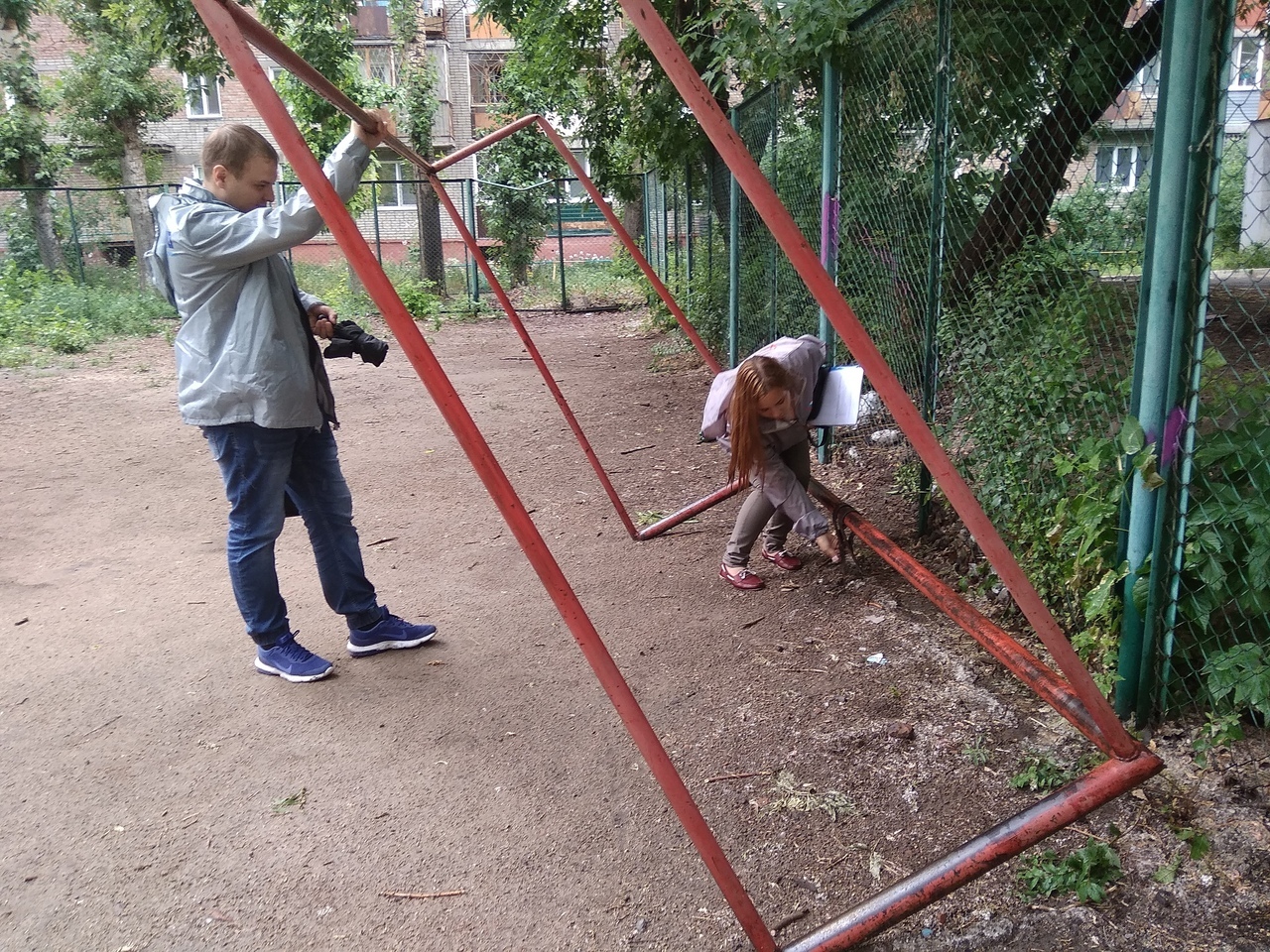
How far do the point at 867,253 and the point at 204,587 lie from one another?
352 cm

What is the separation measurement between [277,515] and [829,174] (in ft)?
11.1

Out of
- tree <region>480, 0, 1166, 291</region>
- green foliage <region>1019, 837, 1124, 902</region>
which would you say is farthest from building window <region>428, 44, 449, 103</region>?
green foliage <region>1019, 837, 1124, 902</region>

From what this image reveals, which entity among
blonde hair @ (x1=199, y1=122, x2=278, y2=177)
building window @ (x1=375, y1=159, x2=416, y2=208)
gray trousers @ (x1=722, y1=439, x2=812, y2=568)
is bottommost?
gray trousers @ (x1=722, y1=439, x2=812, y2=568)

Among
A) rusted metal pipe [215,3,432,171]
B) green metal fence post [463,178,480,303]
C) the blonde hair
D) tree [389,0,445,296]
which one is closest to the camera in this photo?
rusted metal pipe [215,3,432,171]

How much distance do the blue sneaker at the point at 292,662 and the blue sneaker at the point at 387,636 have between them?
0.52ft

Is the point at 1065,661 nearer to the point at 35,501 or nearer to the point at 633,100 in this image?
the point at 35,501

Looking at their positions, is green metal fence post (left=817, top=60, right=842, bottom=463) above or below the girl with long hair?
above

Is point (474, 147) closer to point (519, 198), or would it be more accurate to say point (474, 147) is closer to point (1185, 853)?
point (1185, 853)

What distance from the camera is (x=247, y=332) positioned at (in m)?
2.80

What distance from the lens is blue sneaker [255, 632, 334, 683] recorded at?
10.4ft

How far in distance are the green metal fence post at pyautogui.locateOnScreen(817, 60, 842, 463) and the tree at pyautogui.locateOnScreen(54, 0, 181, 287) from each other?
16.3 m

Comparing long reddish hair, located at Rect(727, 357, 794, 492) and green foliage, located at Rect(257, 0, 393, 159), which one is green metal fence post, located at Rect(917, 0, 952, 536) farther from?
green foliage, located at Rect(257, 0, 393, 159)

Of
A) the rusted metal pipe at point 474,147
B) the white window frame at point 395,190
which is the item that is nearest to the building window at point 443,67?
the white window frame at point 395,190

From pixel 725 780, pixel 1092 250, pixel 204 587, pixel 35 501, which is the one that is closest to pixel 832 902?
pixel 725 780
